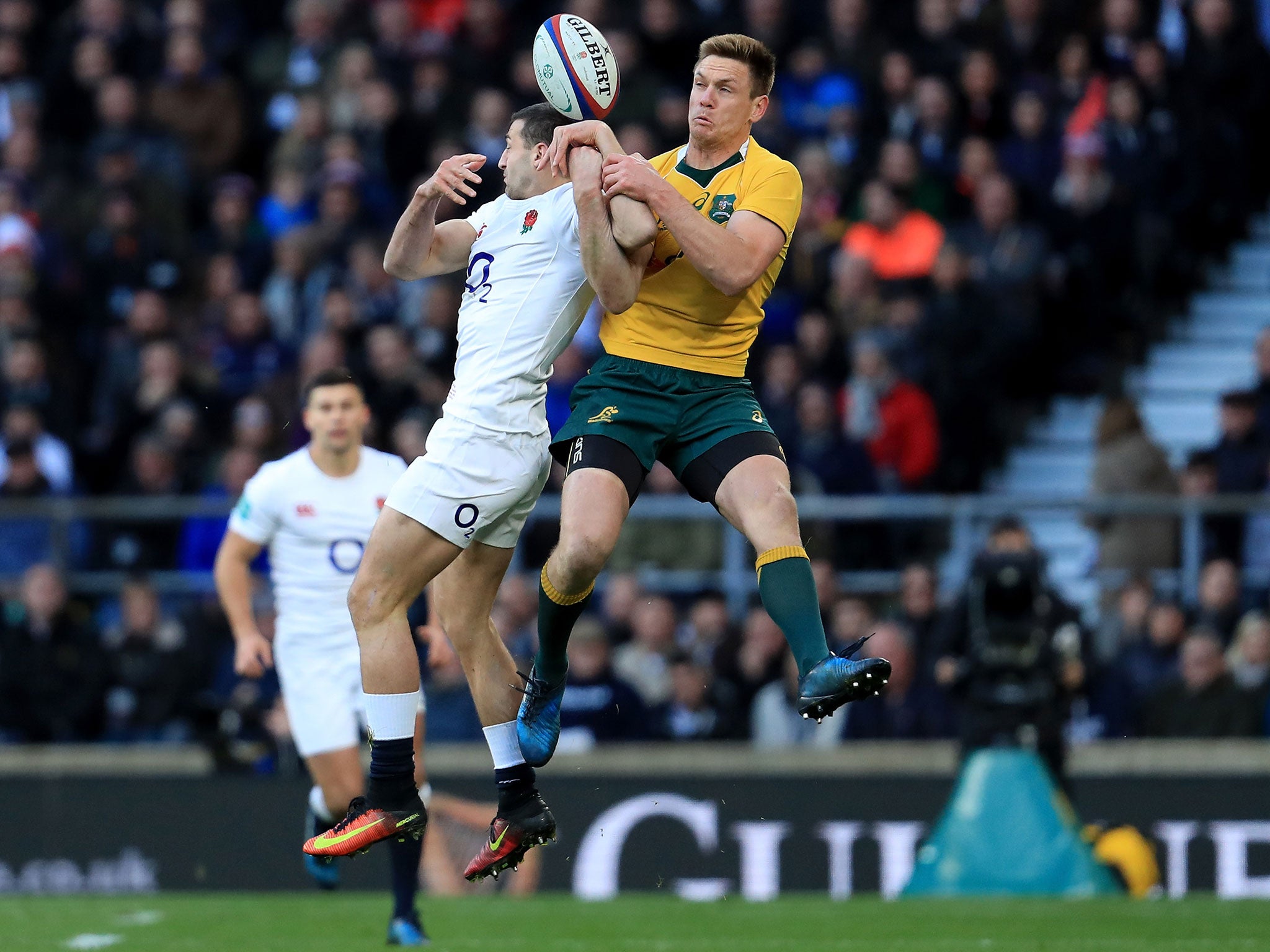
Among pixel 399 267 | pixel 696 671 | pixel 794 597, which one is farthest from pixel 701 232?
pixel 696 671

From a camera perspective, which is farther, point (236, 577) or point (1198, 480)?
point (1198, 480)

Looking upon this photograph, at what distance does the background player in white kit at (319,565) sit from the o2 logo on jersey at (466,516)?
263cm

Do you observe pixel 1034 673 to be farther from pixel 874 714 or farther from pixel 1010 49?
pixel 1010 49

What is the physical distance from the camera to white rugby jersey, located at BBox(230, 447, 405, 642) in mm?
10039

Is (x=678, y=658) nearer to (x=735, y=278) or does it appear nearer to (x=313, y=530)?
(x=313, y=530)

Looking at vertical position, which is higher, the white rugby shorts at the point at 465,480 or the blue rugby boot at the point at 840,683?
the white rugby shorts at the point at 465,480

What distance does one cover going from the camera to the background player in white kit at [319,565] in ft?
32.6

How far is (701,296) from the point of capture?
7.45 metres

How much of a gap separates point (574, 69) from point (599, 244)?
667 mm

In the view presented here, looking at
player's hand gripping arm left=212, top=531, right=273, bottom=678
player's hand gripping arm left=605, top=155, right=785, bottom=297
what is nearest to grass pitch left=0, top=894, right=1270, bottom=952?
player's hand gripping arm left=212, top=531, right=273, bottom=678

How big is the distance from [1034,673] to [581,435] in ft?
15.2

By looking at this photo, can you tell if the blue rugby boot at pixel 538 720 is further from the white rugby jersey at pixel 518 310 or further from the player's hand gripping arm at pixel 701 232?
the player's hand gripping arm at pixel 701 232

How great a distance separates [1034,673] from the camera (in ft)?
36.9

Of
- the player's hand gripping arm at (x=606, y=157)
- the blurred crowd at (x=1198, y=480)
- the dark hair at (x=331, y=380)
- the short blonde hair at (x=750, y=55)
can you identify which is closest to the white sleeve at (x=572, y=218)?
the player's hand gripping arm at (x=606, y=157)
